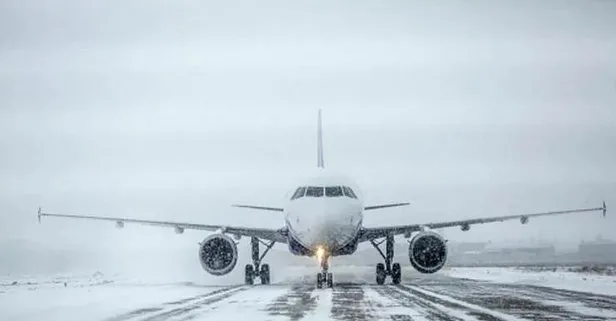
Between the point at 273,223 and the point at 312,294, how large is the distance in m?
32.3

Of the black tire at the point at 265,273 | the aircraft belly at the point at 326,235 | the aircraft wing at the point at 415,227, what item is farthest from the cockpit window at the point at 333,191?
the black tire at the point at 265,273

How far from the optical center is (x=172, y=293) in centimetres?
2528

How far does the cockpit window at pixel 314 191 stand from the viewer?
1117 inches

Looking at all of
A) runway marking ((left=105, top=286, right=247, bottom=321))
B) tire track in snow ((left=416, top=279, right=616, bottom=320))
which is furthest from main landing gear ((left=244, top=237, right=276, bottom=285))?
tire track in snow ((left=416, top=279, right=616, bottom=320))

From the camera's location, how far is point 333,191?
28.6m

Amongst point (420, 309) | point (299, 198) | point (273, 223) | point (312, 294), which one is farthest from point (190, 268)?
point (420, 309)

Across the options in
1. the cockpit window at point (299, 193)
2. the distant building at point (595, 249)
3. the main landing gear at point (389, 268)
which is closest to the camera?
the cockpit window at point (299, 193)

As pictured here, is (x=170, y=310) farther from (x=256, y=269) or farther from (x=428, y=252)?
(x=256, y=269)

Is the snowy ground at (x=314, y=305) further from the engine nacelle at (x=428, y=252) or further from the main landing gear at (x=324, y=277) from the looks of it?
the engine nacelle at (x=428, y=252)

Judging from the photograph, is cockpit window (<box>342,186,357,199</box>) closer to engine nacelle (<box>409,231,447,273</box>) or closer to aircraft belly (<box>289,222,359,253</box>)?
aircraft belly (<box>289,222,359,253</box>)

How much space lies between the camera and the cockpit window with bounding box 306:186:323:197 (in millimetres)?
28375

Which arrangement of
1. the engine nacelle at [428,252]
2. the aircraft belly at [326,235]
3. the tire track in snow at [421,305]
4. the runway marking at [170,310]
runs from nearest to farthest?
the tire track in snow at [421,305] < the runway marking at [170,310] < the aircraft belly at [326,235] < the engine nacelle at [428,252]

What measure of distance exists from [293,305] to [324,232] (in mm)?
7984

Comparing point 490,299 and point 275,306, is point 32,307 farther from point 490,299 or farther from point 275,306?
point 490,299
